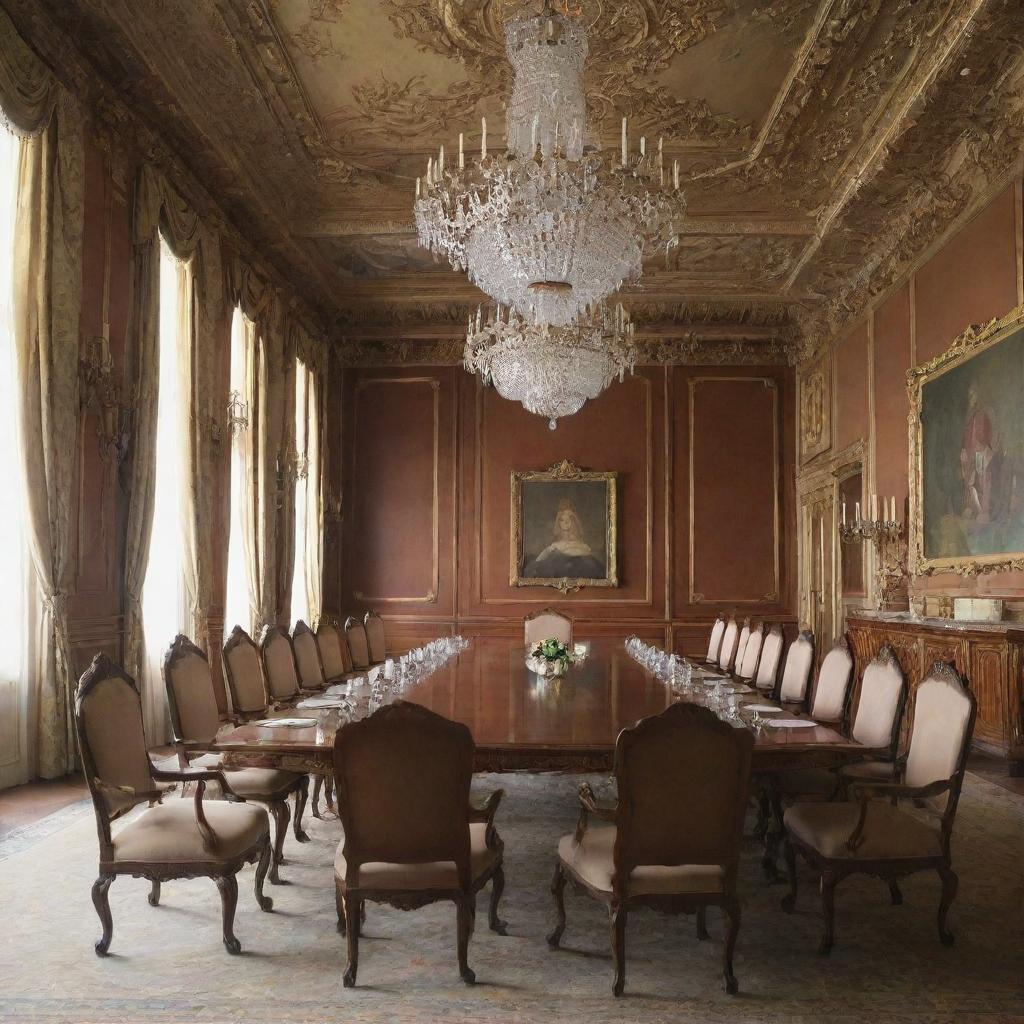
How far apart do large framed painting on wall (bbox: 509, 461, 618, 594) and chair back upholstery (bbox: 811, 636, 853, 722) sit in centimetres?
614

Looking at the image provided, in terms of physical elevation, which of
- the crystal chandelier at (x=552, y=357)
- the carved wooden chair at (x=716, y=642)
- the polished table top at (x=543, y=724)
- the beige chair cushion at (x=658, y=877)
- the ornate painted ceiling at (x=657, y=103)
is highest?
the ornate painted ceiling at (x=657, y=103)

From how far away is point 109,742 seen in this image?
3.09m

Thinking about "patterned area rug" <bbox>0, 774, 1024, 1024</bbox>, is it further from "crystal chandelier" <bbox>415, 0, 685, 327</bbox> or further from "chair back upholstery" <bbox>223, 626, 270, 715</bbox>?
"crystal chandelier" <bbox>415, 0, 685, 327</bbox>

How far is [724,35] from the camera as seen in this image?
5.73 metres

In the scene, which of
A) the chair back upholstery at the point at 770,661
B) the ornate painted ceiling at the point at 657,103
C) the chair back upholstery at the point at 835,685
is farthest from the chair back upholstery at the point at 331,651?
the ornate painted ceiling at the point at 657,103

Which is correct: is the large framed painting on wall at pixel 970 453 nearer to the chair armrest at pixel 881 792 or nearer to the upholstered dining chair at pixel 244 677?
the chair armrest at pixel 881 792

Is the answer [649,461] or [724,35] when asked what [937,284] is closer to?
[724,35]

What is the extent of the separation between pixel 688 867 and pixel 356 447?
29.5 feet

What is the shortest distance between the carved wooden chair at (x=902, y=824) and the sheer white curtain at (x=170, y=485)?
499 centimetres

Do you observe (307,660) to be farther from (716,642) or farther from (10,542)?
(716,642)

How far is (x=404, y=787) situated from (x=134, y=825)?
3.53ft

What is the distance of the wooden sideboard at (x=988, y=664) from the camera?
553cm

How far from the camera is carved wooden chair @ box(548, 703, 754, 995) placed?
2.68 m

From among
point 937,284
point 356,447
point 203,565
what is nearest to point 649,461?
point 356,447
